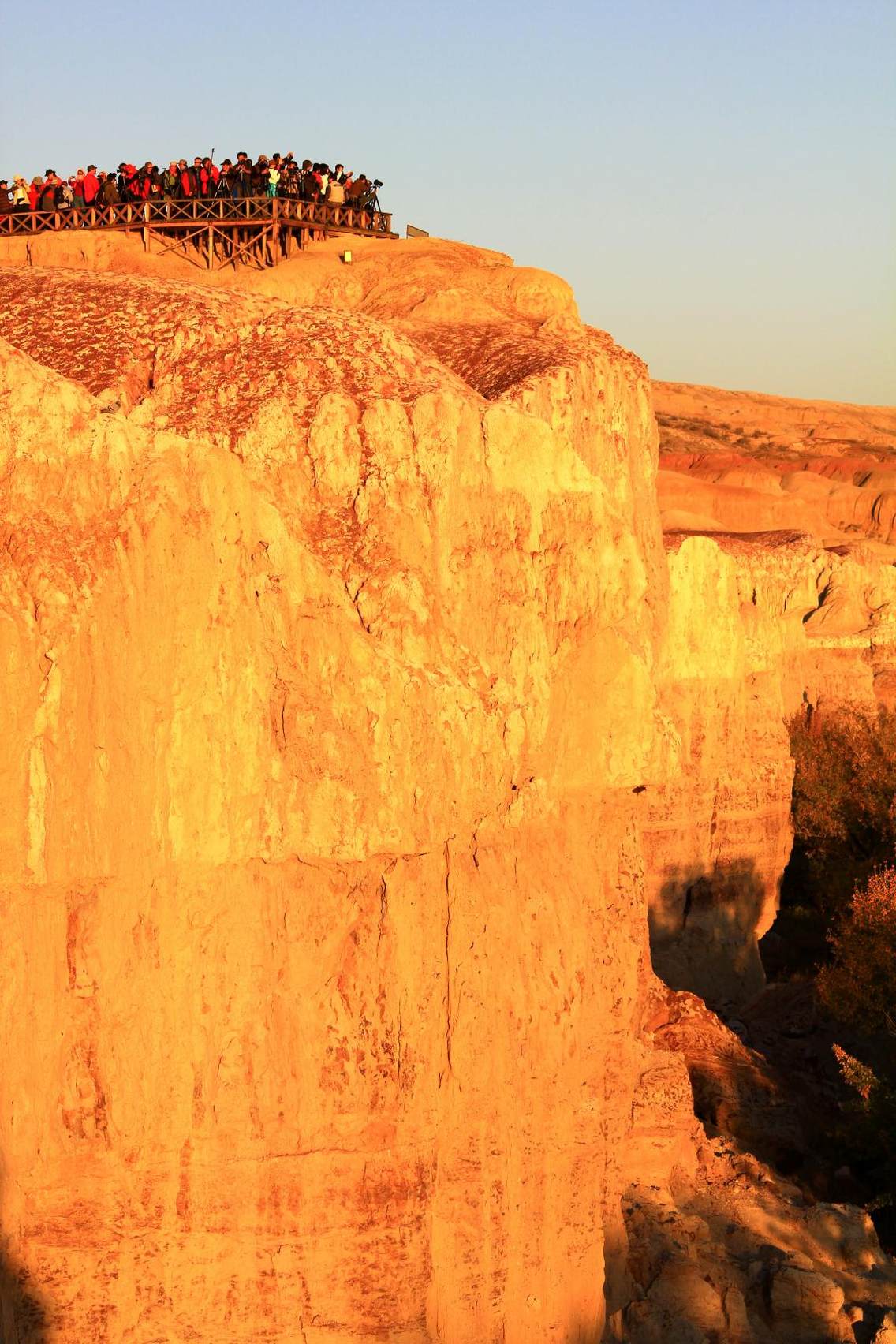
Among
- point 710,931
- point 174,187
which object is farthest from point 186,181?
point 710,931

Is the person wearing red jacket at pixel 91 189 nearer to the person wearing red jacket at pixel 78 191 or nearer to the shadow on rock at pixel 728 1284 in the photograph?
the person wearing red jacket at pixel 78 191

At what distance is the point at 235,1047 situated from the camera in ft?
38.7

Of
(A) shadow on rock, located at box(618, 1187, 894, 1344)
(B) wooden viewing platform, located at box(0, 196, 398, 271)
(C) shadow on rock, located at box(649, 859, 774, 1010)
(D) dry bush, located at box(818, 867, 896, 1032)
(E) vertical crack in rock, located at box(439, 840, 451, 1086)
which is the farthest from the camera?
(C) shadow on rock, located at box(649, 859, 774, 1010)

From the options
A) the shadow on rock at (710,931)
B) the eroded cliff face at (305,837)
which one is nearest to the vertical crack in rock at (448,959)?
the eroded cliff face at (305,837)

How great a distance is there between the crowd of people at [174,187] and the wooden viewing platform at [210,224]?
0.13m

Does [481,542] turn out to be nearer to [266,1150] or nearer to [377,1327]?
[266,1150]

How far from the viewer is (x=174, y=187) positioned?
84.3ft

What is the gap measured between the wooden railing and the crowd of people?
92 millimetres

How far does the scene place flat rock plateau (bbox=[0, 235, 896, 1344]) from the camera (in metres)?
11.4

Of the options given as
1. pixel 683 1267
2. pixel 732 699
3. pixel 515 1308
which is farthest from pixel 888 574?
pixel 515 1308

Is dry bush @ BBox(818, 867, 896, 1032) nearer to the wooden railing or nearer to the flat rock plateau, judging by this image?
the flat rock plateau

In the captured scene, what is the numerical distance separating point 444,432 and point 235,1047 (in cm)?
466

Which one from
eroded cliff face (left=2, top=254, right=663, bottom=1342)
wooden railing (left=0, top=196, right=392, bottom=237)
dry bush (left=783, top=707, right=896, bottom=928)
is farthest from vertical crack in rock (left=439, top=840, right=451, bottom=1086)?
dry bush (left=783, top=707, right=896, bottom=928)

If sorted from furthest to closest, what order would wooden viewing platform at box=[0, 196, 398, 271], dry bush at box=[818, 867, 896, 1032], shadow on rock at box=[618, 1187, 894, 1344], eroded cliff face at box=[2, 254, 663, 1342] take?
wooden viewing platform at box=[0, 196, 398, 271]
dry bush at box=[818, 867, 896, 1032]
shadow on rock at box=[618, 1187, 894, 1344]
eroded cliff face at box=[2, 254, 663, 1342]
